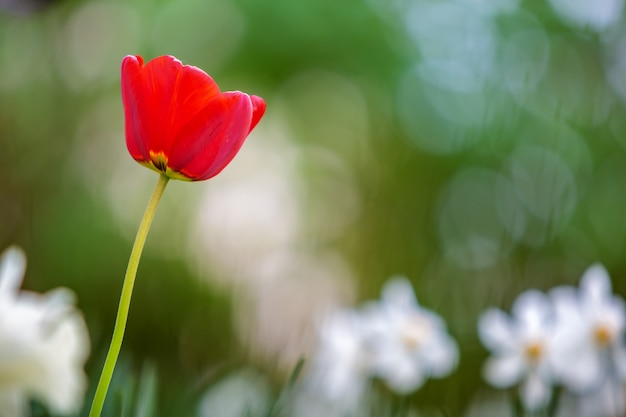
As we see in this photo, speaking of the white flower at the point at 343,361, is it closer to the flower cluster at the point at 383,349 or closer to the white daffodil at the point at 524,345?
the flower cluster at the point at 383,349

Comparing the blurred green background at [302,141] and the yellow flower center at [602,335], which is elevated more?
the yellow flower center at [602,335]

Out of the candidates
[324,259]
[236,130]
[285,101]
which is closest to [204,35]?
[285,101]

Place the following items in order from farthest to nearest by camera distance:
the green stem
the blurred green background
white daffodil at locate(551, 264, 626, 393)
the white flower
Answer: the blurred green background < the white flower < white daffodil at locate(551, 264, 626, 393) < the green stem

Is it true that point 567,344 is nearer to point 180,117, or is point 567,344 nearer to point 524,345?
point 524,345

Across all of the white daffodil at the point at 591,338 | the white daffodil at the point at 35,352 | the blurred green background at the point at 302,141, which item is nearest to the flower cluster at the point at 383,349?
the white daffodil at the point at 591,338

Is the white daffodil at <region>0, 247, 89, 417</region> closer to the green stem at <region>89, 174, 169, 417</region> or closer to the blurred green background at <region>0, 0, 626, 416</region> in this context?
the green stem at <region>89, 174, 169, 417</region>

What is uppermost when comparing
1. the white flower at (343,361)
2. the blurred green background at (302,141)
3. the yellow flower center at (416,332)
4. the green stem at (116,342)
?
the green stem at (116,342)

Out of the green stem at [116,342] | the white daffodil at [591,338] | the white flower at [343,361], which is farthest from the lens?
the white flower at [343,361]

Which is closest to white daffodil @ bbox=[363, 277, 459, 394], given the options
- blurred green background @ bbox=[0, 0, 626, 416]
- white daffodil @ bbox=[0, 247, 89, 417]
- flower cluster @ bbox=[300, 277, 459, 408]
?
flower cluster @ bbox=[300, 277, 459, 408]
